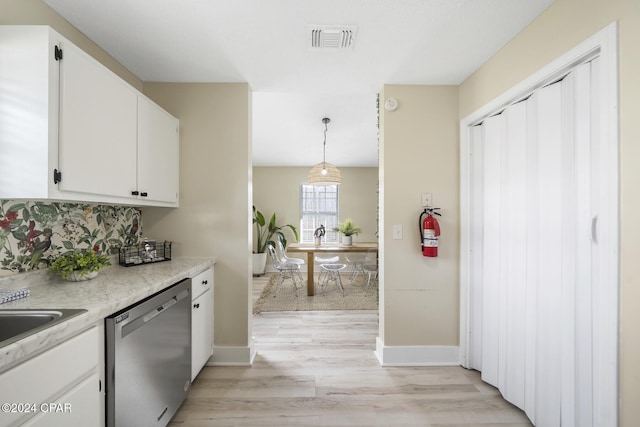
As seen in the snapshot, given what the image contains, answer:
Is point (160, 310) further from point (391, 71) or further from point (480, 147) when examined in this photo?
point (480, 147)

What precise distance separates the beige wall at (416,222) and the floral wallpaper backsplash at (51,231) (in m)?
2.19

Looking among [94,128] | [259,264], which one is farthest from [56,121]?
[259,264]

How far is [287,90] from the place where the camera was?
7.98 ft

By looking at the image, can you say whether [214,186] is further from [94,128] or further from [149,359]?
[149,359]

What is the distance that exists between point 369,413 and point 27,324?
1.87 metres

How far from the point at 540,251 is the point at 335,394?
1670mm

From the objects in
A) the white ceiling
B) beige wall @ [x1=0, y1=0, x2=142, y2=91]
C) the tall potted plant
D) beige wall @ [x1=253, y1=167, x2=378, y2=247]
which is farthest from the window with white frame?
beige wall @ [x1=0, y1=0, x2=142, y2=91]

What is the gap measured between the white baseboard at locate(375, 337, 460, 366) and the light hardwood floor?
6cm

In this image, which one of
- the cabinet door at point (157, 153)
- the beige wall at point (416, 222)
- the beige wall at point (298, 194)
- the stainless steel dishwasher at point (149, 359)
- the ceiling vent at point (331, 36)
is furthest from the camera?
the beige wall at point (298, 194)

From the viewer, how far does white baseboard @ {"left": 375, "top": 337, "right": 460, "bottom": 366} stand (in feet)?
7.44

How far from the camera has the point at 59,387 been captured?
898 millimetres

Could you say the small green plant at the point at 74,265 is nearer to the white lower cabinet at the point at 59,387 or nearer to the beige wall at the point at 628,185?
the white lower cabinet at the point at 59,387

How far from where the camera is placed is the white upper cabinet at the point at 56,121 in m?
1.19

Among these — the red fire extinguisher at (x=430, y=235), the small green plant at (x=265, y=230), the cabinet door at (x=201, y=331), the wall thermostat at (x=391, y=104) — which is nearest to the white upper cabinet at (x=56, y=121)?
the cabinet door at (x=201, y=331)
